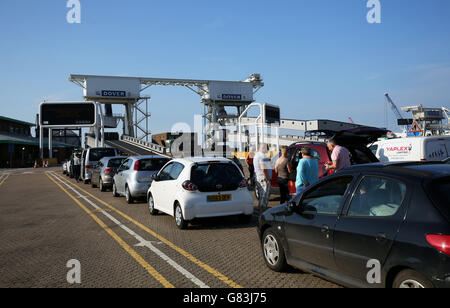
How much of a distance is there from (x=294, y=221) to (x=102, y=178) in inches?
535

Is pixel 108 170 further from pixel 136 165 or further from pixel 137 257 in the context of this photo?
pixel 137 257

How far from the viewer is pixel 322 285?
15.3 feet

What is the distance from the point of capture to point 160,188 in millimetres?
9586

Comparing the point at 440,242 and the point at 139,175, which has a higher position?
the point at 139,175

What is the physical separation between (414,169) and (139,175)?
9833 millimetres

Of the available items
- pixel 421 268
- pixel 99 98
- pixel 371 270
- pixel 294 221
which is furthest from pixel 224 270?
pixel 99 98

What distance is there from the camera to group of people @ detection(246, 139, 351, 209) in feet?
25.7

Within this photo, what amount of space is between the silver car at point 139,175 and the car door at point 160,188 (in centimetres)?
242

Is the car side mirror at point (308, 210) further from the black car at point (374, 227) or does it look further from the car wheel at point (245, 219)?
the car wheel at point (245, 219)

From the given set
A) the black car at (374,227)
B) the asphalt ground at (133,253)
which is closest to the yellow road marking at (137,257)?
the asphalt ground at (133,253)

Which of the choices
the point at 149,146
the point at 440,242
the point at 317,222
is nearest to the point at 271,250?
the point at 317,222

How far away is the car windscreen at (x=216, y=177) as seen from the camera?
824 cm
